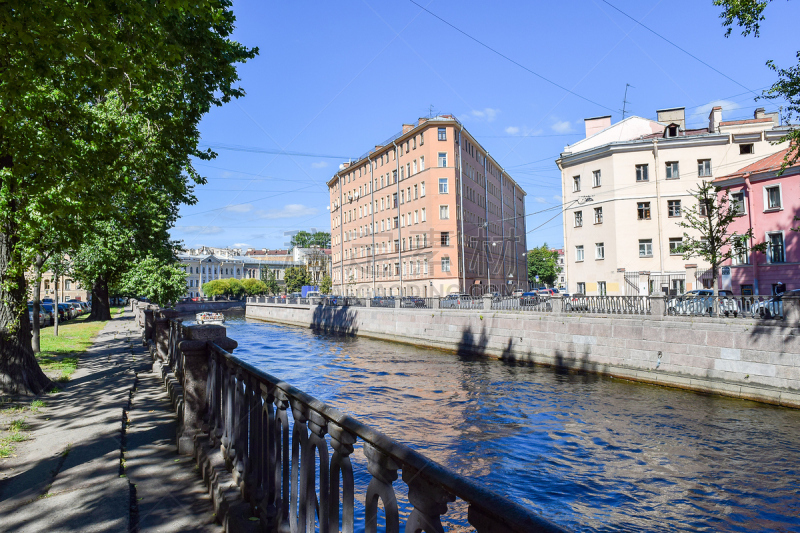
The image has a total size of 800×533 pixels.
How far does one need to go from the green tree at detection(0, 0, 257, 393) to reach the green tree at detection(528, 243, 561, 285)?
3812 inches

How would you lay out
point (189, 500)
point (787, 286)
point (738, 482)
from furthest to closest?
point (787, 286), point (738, 482), point (189, 500)

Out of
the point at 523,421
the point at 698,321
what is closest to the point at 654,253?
the point at 698,321

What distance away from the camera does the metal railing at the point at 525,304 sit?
22.6m

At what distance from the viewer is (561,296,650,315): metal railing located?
17984 millimetres

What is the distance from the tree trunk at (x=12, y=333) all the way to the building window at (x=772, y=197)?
30.7 m

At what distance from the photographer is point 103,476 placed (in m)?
4.54

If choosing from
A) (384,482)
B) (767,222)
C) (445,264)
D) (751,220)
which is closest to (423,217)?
(445,264)

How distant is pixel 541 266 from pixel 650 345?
91601 mm

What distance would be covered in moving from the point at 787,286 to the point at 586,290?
40.8 feet

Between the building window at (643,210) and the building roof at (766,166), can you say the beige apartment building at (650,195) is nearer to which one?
the building window at (643,210)

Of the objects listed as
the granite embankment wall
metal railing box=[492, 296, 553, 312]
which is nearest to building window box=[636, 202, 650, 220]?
metal railing box=[492, 296, 553, 312]

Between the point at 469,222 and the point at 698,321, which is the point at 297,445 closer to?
the point at 698,321

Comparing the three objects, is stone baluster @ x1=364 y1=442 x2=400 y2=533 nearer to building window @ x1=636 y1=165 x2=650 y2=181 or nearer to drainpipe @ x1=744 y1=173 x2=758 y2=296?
drainpipe @ x1=744 y1=173 x2=758 y2=296

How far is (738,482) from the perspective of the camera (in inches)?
347
